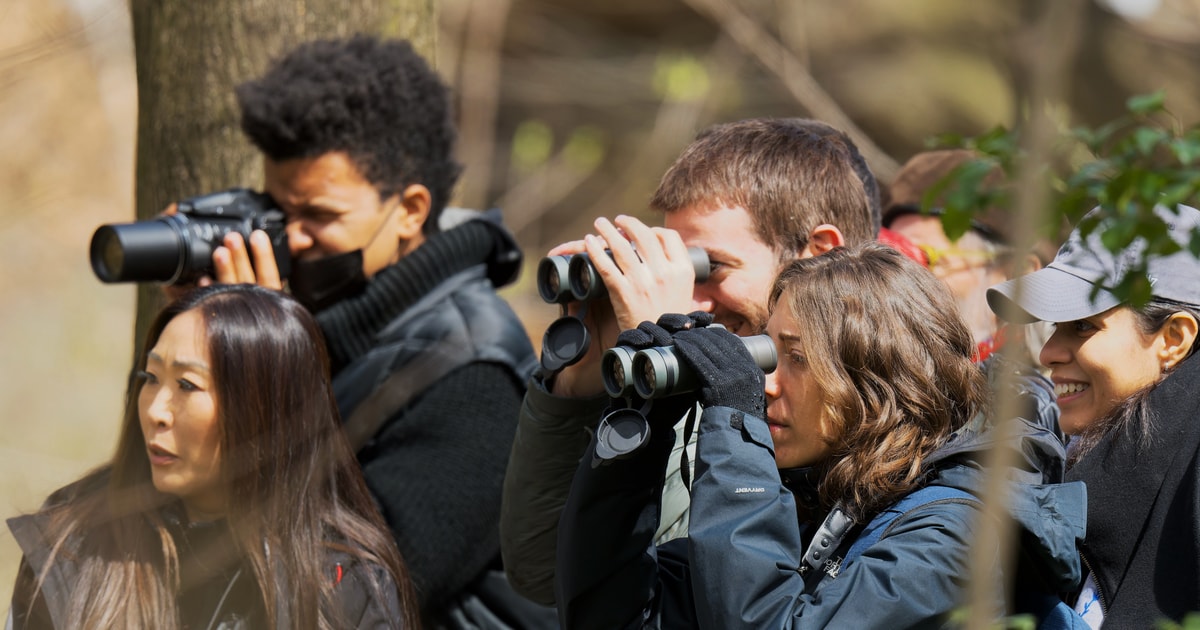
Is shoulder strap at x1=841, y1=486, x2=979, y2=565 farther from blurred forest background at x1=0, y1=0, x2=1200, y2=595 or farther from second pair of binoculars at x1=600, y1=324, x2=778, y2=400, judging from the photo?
blurred forest background at x1=0, y1=0, x2=1200, y2=595

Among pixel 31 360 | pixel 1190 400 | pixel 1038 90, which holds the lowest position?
pixel 31 360

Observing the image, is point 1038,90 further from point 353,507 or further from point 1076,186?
point 353,507

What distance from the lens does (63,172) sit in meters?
7.62

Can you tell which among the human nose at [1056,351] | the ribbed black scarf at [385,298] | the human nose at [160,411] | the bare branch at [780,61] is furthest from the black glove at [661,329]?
the bare branch at [780,61]

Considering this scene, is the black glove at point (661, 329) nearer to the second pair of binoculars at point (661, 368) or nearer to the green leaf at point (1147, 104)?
the second pair of binoculars at point (661, 368)

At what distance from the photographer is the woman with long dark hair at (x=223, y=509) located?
2.29 metres

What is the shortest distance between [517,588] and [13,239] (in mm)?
6534

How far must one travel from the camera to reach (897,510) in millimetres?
1823

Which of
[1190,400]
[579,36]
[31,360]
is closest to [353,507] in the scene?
[1190,400]

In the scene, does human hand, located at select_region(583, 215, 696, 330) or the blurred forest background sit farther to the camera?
the blurred forest background

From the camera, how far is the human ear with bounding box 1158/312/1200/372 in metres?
2.10

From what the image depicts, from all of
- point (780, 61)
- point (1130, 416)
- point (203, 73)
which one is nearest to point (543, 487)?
point (1130, 416)

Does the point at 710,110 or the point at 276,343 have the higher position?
the point at 276,343

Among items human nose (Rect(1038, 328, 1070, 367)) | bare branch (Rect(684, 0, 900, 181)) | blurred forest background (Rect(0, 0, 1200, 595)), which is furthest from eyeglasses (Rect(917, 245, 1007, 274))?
bare branch (Rect(684, 0, 900, 181))
